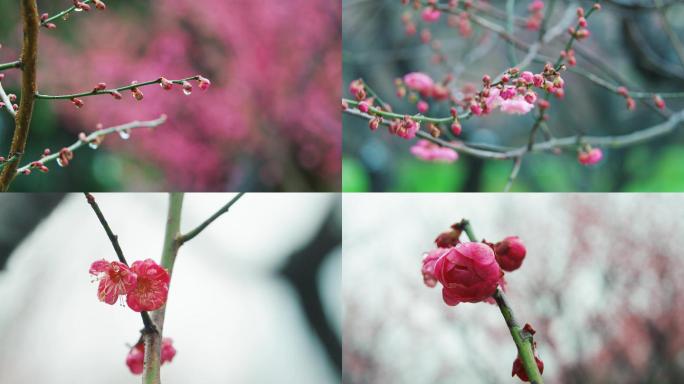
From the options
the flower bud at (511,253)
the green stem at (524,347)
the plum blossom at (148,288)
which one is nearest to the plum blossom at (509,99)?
the flower bud at (511,253)

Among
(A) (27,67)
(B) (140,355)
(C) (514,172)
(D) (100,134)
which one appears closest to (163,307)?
(B) (140,355)

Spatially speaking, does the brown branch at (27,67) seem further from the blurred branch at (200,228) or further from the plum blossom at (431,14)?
the plum blossom at (431,14)

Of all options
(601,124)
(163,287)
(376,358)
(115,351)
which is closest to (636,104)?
(601,124)

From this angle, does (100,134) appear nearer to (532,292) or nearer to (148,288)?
(148,288)

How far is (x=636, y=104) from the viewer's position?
161 centimetres

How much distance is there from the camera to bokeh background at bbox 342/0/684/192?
1.59 m

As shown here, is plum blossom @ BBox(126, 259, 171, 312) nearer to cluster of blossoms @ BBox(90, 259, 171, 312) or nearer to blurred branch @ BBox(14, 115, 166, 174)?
cluster of blossoms @ BBox(90, 259, 171, 312)

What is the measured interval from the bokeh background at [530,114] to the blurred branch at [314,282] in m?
0.15

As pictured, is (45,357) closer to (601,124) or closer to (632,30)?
(601,124)

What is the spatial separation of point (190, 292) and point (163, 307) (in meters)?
0.27

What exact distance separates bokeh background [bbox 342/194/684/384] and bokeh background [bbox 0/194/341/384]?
80 mm

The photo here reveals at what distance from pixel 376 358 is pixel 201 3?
87 centimetres

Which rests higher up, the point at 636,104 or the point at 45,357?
the point at 636,104

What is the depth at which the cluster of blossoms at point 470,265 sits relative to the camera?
92 centimetres
